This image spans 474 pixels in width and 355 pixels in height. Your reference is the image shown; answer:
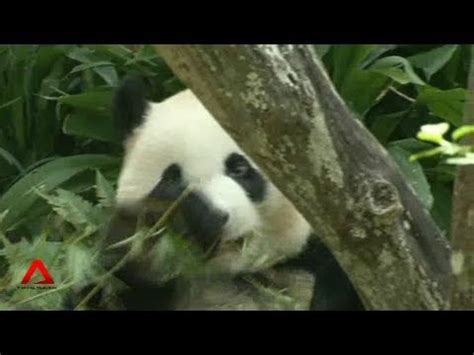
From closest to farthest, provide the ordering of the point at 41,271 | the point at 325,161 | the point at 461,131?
the point at 461,131, the point at 325,161, the point at 41,271

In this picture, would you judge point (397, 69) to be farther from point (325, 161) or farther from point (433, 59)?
point (325, 161)

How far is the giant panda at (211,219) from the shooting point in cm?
112

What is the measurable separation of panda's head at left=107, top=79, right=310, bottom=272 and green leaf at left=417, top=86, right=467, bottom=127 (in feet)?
0.80

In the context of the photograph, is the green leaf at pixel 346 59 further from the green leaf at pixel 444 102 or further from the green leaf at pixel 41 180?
the green leaf at pixel 41 180

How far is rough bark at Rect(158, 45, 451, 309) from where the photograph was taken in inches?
35.1

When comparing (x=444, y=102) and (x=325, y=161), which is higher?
(x=325, y=161)

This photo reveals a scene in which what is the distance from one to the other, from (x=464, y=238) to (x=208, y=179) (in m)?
0.44

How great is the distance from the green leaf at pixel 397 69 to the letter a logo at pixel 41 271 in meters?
0.54

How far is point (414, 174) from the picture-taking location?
44.5 inches

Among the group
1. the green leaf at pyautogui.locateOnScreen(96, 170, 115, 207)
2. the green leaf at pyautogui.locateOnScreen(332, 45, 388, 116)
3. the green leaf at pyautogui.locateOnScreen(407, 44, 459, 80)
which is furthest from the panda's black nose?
the green leaf at pyautogui.locateOnScreen(407, 44, 459, 80)

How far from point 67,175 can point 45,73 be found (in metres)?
0.15

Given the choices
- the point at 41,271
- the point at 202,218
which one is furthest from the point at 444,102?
the point at 41,271
